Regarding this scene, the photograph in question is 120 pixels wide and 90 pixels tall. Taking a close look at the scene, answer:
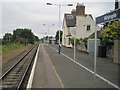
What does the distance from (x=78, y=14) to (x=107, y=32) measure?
36101 mm

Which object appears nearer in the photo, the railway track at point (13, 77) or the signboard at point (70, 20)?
the railway track at point (13, 77)

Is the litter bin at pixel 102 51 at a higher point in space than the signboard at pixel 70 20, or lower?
lower

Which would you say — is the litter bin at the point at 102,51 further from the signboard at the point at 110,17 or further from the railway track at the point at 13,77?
the signboard at the point at 110,17

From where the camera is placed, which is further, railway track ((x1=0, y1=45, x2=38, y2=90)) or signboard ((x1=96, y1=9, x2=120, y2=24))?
railway track ((x1=0, y1=45, x2=38, y2=90))

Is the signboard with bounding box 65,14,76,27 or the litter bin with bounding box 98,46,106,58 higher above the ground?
the signboard with bounding box 65,14,76,27

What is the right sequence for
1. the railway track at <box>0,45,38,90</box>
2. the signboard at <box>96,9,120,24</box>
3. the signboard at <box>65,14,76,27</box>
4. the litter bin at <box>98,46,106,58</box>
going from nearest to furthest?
the signboard at <box>96,9,120,24</box>, the railway track at <box>0,45,38,90</box>, the litter bin at <box>98,46,106,58</box>, the signboard at <box>65,14,76,27</box>

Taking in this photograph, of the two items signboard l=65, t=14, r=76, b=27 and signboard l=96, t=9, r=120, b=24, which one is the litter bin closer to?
signboard l=96, t=9, r=120, b=24

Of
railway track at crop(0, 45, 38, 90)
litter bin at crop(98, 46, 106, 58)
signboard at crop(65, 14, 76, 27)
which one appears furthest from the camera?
signboard at crop(65, 14, 76, 27)


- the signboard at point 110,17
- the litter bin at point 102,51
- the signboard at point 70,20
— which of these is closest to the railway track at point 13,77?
the signboard at point 110,17

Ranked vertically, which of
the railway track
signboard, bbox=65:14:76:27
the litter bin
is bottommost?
the railway track

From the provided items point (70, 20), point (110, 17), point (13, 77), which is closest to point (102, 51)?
point (13, 77)

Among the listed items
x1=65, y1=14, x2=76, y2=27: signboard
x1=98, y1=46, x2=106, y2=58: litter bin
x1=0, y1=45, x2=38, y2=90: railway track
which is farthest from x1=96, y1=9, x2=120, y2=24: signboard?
x1=65, y1=14, x2=76, y2=27: signboard

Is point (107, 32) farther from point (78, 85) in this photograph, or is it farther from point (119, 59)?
point (78, 85)

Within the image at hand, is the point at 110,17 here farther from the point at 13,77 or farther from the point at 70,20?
the point at 70,20
